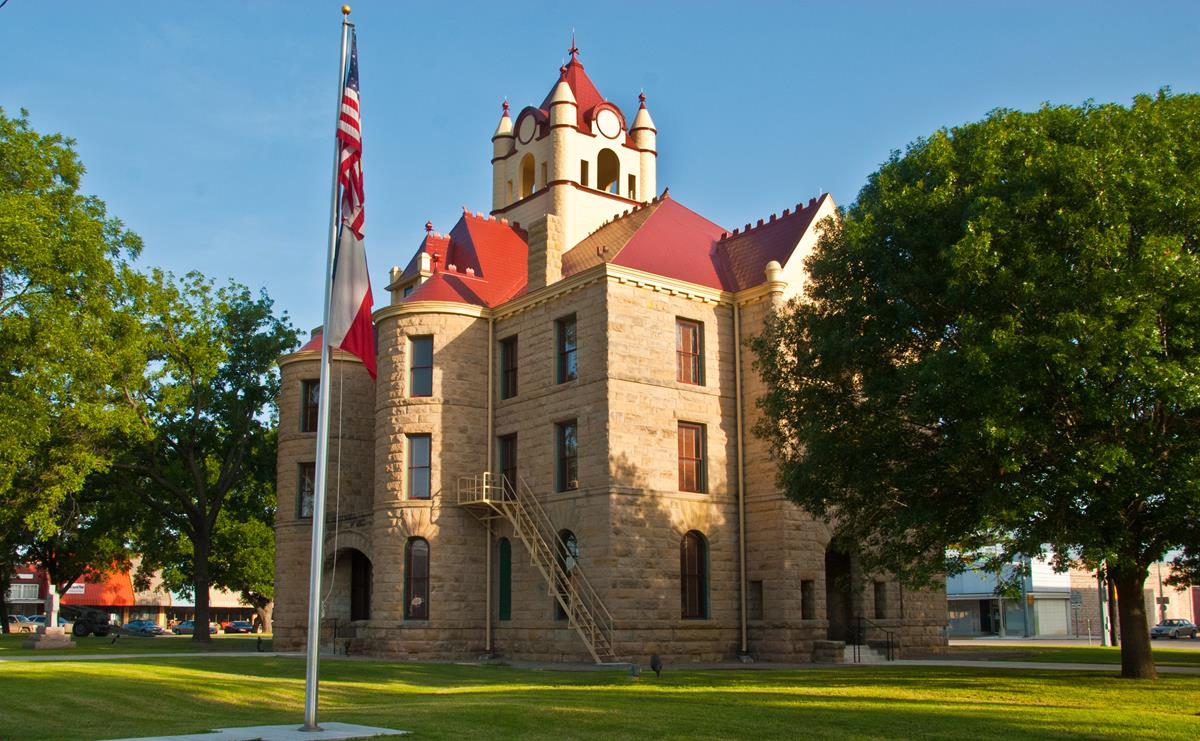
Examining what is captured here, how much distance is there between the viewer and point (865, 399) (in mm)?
23672

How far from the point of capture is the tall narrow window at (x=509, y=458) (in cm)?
3247

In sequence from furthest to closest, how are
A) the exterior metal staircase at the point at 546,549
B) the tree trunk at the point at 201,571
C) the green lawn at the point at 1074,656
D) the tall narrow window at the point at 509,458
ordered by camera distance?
the tree trunk at the point at 201,571 → the tall narrow window at the point at 509,458 → the green lawn at the point at 1074,656 → the exterior metal staircase at the point at 546,549

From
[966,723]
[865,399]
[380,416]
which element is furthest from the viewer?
[380,416]

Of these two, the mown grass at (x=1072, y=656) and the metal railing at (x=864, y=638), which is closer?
the mown grass at (x=1072, y=656)

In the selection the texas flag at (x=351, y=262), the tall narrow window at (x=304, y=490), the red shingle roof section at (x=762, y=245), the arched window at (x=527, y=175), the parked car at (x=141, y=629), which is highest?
the arched window at (x=527, y=175)

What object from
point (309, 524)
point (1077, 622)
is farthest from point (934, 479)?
point (1077, 622)

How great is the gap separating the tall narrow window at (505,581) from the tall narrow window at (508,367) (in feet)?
14.7

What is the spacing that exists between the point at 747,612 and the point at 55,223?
26.3 metres

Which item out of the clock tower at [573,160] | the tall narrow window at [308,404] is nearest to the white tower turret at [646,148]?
the clock tower at [573,160]

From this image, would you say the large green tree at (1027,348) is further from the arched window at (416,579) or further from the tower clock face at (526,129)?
the tower clock face at (526,129)

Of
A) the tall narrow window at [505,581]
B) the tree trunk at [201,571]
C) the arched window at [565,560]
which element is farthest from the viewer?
the tree trunk at [201,571]

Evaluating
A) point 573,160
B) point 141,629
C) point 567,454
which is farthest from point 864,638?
point 141,629

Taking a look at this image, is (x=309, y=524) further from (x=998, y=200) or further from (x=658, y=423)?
(x=998, y=200)

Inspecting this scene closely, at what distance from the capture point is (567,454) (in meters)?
30.7
